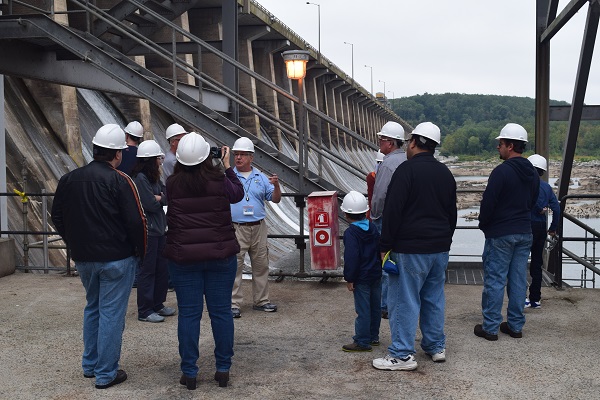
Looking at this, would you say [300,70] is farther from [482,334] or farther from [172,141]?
[482,334]

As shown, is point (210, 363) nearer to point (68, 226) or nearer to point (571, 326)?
point (68, 226)

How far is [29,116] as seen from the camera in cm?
1506

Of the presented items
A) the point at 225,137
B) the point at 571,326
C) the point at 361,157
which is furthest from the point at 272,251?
the point at 361,157

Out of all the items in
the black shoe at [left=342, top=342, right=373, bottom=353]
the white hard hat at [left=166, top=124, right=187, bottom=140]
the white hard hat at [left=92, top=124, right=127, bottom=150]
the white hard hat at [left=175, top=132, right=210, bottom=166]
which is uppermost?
the white hard hat at [left=166, top=124, right=187, bottom=140]

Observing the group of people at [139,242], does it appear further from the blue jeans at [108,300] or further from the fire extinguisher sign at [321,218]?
the fire extinguisher sign at [321,218]

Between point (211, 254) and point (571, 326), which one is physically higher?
point (211, 254)

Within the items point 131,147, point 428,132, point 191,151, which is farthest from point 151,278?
point 428,132

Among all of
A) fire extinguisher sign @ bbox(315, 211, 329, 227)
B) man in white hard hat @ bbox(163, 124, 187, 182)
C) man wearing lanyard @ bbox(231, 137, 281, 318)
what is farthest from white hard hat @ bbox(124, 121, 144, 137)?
fire extinguisher sign @ bbox(315, 211, 329, 227)

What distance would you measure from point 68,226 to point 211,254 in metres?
1.02

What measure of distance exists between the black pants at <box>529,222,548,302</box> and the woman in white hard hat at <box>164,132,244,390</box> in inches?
134

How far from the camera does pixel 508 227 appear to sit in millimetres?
5977

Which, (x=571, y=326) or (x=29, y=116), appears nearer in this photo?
(x=571, y=326)

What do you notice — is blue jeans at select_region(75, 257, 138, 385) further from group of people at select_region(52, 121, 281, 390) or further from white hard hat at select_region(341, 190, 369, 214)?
white hard hat at select_region(341, 190, 369, 214)

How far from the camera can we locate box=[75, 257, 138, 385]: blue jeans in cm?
495
